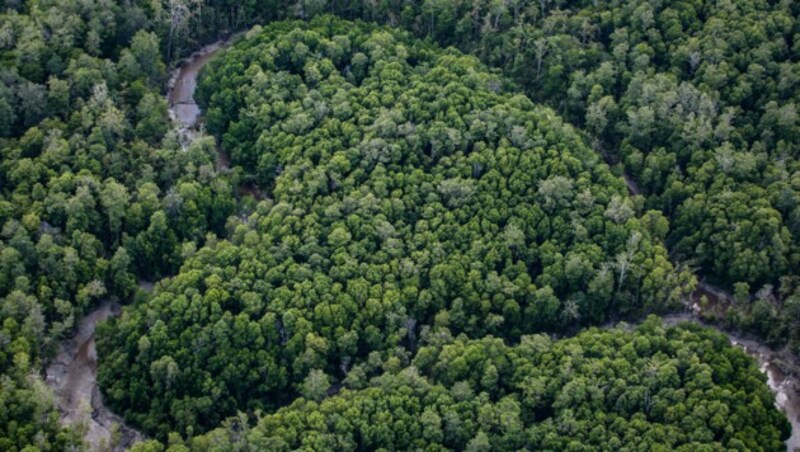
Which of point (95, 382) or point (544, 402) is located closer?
point (544, 402)

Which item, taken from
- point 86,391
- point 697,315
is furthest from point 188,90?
point 697,315

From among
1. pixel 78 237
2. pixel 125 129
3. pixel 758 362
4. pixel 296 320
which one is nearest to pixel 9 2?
pixel 125 129

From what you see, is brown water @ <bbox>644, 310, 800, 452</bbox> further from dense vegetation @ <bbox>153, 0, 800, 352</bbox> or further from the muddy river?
dense vegetation @ <bbox>153, 0, 800, 352</bbox>

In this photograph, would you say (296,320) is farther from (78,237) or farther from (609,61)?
(609,61)

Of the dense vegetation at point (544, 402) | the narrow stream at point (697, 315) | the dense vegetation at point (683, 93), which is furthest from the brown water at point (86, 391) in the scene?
the dense vegetation at point (683, 93)

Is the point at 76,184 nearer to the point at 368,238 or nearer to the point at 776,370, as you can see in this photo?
the point at 368,238
